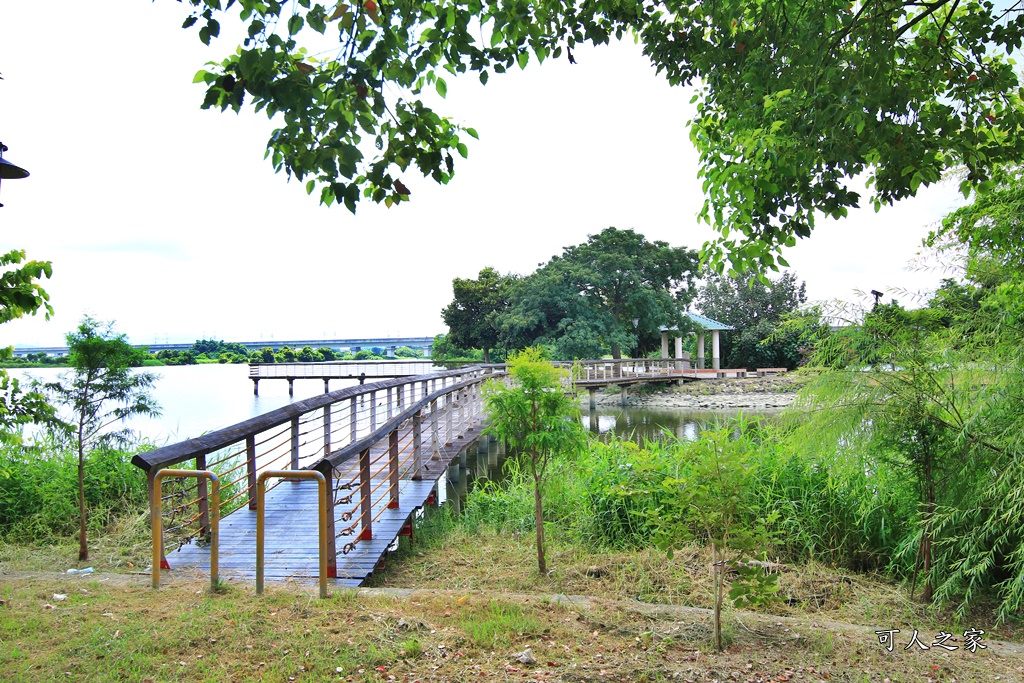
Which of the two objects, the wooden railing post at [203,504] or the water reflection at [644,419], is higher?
the wooden railing post at [203,504]

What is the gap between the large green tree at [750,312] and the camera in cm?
3662

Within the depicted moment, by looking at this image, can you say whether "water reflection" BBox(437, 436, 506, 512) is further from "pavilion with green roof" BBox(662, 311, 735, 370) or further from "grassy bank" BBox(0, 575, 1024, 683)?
"pavilion with green roof" BBox(662, 311, 735, 370)

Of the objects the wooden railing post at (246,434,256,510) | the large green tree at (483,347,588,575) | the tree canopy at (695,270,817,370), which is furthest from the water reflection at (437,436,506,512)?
the tree canopy at (695,270,817,370)

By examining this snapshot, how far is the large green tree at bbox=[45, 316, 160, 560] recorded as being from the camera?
5781mm

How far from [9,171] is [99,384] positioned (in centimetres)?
283

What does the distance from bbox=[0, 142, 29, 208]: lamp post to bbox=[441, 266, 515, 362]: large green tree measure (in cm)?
3184

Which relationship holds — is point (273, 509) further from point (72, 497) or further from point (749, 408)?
point (749, 408)

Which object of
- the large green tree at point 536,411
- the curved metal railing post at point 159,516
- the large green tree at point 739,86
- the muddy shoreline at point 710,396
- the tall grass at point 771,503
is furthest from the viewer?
the muddy shoreline at point 710,396

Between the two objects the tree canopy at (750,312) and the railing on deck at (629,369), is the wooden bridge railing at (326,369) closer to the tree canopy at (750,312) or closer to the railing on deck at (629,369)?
the railing on deck at (629,369)

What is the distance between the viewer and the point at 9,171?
3631 mm

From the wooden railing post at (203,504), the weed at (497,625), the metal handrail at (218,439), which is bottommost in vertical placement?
the weed at (497,625)

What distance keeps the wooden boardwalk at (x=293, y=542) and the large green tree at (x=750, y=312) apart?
1265 inches

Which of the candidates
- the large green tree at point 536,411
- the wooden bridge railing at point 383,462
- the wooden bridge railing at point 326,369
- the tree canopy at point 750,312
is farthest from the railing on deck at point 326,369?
the large green tree at point 536,411

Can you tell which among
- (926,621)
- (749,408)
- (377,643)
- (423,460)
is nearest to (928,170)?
(926,621)
